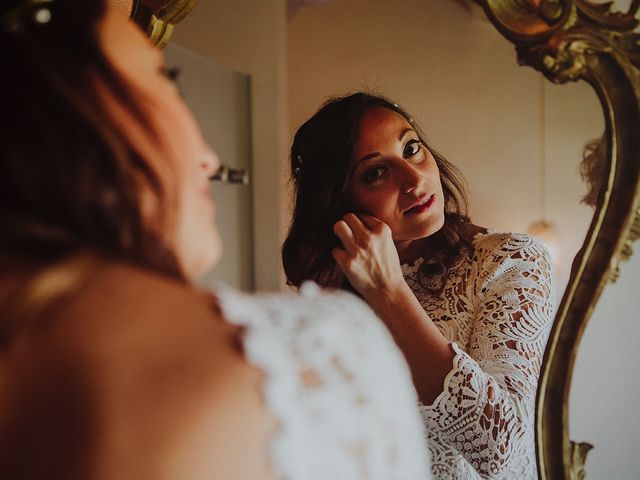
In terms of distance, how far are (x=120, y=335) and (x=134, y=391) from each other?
0.02 metres

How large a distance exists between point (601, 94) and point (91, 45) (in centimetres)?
49

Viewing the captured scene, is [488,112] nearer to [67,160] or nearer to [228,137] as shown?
[228,137]

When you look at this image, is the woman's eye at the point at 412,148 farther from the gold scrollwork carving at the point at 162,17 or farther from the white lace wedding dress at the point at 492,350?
the gold scrollwork carving at the point at 162,17

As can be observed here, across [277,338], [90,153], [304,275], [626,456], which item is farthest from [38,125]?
[626,456]

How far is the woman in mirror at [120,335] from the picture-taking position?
0.72 ft

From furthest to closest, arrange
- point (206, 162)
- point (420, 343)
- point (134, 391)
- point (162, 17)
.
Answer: point (162, 17)
point (420, 343)
point (206, 162)
point (134, 391)

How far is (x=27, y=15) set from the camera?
312mm

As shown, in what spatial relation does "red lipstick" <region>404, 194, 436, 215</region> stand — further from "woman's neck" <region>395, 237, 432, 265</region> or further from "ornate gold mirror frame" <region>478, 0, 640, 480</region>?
"ornate gold mirror frame" <region>478, 0, 640, 480</region>

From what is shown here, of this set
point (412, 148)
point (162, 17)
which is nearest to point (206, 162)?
point (412, 148)

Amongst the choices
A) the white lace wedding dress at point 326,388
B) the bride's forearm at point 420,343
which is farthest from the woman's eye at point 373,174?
the white lace wedding dress at point 326,388

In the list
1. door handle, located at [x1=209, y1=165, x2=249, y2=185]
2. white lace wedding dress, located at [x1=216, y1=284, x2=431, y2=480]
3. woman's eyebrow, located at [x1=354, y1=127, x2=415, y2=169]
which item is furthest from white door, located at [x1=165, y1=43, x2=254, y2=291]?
white lace wedding dress, located at [x1=216, y1=284, x2=431, y2=480]

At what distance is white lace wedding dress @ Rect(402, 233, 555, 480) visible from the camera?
49cm

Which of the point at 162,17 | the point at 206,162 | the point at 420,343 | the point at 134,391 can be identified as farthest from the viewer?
the point at 162,17

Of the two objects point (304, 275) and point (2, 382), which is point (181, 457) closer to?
point (2, 382)
